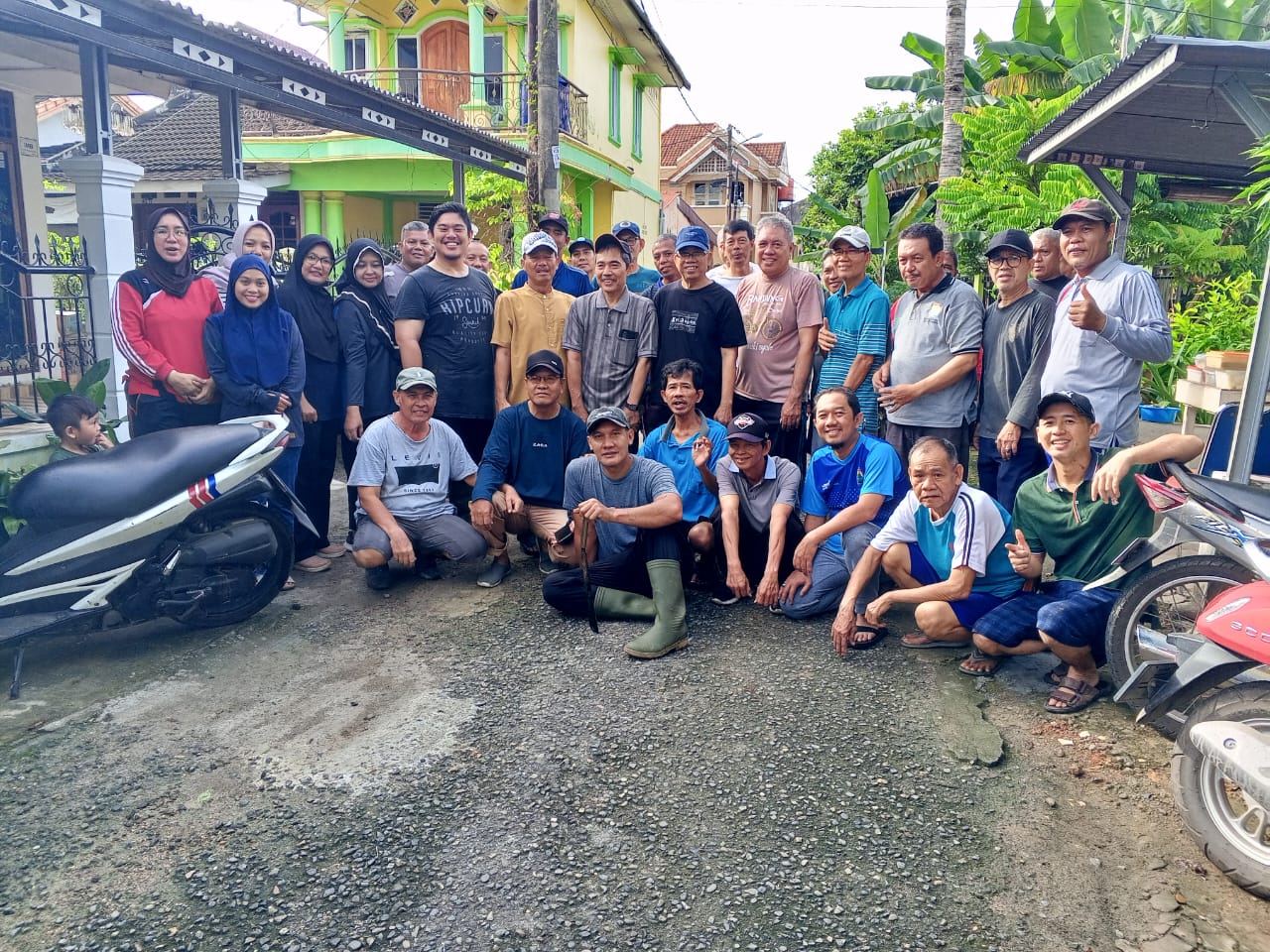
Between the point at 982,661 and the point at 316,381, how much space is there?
397 cm

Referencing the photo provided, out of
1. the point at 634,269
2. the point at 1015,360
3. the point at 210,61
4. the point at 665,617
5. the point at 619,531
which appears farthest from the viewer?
the point at 634,269

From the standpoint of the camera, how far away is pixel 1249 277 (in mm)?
8547

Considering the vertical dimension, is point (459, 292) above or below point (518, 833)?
above

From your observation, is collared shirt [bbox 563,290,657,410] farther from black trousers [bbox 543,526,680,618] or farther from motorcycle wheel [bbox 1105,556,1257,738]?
motorcycle wheel [bbox 1105,556,1257,738]

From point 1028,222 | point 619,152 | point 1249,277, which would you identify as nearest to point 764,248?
point 1249,277

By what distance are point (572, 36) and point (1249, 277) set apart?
15.2m

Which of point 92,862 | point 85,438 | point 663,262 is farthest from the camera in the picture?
point 663,262

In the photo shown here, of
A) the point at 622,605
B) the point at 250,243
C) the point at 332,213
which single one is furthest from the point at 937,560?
the point at 332,213

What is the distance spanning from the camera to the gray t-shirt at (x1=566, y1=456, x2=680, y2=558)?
4879 mm

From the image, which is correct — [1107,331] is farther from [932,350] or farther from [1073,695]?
[1073,695]

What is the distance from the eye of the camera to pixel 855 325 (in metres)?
5.38

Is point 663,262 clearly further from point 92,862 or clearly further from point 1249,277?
point 92,862

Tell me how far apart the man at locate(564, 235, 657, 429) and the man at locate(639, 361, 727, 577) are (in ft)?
1.39

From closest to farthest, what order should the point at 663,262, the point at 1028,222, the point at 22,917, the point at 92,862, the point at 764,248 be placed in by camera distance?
1. the point at 22,917
2. the point at 92,862
3. the point at 764,248
4. the point at 663,262
5. the point at 1028,222
